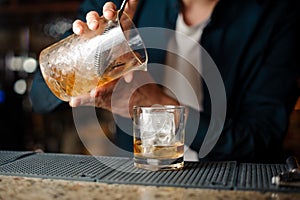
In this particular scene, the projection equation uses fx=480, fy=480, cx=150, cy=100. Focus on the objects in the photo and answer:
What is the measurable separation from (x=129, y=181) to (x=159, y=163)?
9 centimetres

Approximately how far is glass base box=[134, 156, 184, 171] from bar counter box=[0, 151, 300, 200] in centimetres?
1

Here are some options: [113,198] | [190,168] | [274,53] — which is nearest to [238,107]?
[274,53]

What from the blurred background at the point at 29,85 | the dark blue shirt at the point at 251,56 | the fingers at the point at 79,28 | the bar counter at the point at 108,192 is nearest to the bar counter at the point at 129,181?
the bar counter at the point at 108,192

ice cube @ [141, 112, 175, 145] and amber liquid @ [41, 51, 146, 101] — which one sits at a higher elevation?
amber liquid @ [41, 51, 146, 101]

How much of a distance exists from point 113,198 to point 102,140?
7.00 feet

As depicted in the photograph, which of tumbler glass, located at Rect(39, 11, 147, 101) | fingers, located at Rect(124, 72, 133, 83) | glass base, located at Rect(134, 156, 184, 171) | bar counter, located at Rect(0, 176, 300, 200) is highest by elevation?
tumbler glass, located at Rect(39, 11, 147, 101)

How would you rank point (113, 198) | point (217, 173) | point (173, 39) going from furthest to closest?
point (173, 39)
point (217, 173)
point (113, 198)

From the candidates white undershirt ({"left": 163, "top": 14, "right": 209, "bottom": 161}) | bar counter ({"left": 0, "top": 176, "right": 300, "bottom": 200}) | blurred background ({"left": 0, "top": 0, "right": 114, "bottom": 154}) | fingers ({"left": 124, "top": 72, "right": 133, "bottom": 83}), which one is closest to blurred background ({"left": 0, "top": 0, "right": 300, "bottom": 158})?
blurred background ({"left": 0, "top": 0, "right": 114, "bottom": 154})

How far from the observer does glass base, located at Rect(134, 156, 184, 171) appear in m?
0.84

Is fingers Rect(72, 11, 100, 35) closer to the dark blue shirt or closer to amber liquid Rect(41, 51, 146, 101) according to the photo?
amber liquid Rect(41, 51, 146, 101)

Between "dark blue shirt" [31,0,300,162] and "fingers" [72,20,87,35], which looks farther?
"dark blue shirt" [31,0,300,162]

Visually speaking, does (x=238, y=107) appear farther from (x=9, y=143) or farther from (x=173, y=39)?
(x=9, y=143)

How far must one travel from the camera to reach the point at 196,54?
1398 millimetres

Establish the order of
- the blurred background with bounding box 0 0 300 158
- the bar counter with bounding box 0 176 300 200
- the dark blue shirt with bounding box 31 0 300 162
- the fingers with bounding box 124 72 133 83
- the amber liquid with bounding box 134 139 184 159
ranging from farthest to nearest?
the blurred background with bounding box 0 0 300 158
the dark blue shirt with bounding box 31 0 300 162
the fingers with bounding box 124 72 133 83
the amber liquid with bounding box 134 139 184 159
the bar counter with bounding box 0 176 300 200
